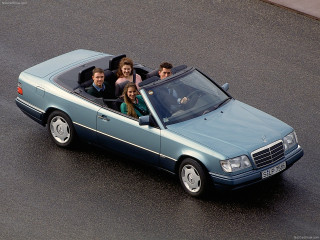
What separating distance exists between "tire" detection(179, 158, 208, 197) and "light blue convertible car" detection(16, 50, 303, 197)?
1 cm

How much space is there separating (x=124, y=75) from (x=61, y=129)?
4.36 ft

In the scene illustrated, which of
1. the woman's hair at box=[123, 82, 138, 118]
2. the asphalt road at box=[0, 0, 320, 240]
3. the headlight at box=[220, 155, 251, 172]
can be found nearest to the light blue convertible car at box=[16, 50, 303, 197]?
the headlight at box=[220, 155, 251, 172]

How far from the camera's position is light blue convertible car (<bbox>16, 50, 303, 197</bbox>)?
472 inches

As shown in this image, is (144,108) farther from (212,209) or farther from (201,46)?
(201,46)

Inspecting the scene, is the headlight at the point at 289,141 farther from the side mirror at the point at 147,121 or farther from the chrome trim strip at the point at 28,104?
the chrome trim strip at the point at 28,104

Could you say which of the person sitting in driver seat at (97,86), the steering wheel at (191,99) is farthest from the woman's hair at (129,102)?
the steering wheel at (191,99)

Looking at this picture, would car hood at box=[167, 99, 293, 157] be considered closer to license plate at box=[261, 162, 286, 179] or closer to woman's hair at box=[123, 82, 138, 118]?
license plate at box=[261, 162, 286, 179]

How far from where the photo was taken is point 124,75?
14.0 m

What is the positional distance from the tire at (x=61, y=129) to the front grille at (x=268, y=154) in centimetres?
317

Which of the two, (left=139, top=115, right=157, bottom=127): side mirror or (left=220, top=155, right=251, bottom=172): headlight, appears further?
(left=139, top=115, right=157, bottom=127): side mirror

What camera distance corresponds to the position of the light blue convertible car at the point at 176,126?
39.3ft

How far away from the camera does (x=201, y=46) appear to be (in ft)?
58.4

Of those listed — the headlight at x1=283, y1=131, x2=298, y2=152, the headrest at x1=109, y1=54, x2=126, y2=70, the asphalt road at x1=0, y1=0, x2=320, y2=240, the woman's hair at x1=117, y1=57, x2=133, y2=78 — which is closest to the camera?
the asphalt road at x1=0, y1=0, x2=320, y2=240

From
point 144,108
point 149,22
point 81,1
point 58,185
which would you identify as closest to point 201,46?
point 149,22
